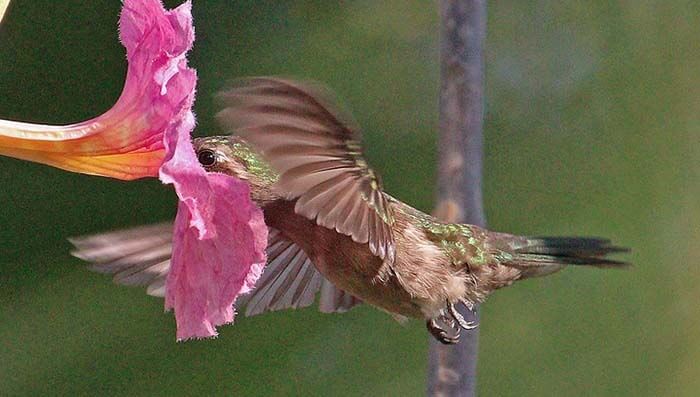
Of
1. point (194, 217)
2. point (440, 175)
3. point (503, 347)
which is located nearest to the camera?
point (194, 217)

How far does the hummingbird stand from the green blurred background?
1.29 ft

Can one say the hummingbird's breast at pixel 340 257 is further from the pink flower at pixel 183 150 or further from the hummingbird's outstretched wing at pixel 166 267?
the pink flower at pixel 183 150

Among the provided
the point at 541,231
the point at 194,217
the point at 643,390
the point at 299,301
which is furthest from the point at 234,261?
the point at 643,390

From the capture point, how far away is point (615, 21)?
52.6 inches

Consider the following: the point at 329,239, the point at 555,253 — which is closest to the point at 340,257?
the point at 329,239

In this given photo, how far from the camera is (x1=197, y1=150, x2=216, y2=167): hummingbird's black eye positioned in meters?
0.65

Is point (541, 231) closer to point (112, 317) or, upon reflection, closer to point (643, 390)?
point (643, 390)

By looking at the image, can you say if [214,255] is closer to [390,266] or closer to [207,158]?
Answer: [207,158]

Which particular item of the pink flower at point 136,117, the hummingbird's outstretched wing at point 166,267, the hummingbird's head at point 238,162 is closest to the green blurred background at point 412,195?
the hummingbird's outstretched wing at point 166,267

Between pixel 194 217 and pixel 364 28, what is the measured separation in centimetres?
82

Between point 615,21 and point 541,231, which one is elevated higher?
point 615,21

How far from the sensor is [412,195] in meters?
1.26

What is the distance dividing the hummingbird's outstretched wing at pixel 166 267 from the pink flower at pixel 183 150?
0.16 metres

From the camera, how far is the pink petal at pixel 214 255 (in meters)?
0.49
